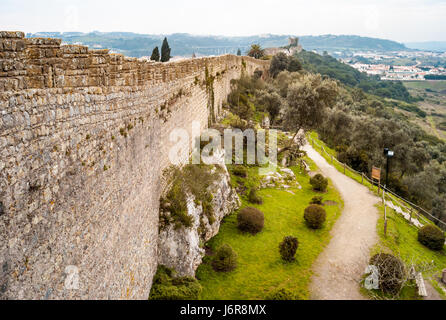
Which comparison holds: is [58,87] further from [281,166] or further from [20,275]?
[281,166]

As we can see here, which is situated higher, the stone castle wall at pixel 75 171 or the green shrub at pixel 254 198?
the stone castle wall at pixel 75 171

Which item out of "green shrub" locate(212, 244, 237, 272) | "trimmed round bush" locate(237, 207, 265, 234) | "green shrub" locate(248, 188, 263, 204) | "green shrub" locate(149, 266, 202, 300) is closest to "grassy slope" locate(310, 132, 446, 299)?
"trimmed round bush" locate(237, 207, 265, 234)

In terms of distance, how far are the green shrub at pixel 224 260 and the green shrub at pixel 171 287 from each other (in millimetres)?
1944

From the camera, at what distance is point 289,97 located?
24938 millimetres

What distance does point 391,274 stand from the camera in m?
11.9

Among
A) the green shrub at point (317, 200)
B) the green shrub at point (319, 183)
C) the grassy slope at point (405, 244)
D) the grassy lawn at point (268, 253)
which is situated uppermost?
the green shrub at point (319, 183)

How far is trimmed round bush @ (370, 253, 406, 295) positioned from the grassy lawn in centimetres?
252

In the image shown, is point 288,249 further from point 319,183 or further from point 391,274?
point 319,183

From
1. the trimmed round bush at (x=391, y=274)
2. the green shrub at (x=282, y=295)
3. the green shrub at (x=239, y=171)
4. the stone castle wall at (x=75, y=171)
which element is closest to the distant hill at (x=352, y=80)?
the green shrub at (x=239, y=171)

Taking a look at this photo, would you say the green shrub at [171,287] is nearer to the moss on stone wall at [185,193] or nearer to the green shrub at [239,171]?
the moss on stone wall at [185,193]

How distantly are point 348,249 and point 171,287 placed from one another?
27.6 feet

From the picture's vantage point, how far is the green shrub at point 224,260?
38.8ft

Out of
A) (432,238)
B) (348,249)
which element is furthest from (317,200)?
(432,238)
